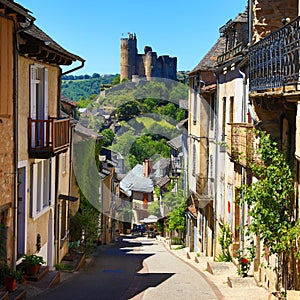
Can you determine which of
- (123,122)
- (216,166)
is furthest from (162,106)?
(216,166)

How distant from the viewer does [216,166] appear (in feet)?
77.9

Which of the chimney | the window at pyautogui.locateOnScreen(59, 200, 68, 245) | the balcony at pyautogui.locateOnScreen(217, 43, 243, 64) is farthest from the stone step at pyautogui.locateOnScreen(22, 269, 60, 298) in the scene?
the chimney

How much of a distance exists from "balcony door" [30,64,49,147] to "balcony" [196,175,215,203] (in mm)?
9756

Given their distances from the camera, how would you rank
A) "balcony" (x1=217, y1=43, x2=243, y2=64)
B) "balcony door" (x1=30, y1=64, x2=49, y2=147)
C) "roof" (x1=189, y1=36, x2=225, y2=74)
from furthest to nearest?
"roof" (x1=189, y1=36, x2=225, y2=74) < "balcony" (x1=217, y1=43, x2=243, y2=64) < "balcony door" (x1=30, y1=64, x2=49, y2=147)

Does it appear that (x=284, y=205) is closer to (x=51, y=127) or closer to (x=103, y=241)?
(x=51, y=127)

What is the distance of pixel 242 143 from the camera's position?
15.4 metres

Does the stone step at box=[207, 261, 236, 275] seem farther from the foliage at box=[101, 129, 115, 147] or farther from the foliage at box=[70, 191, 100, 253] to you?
the foliage at box=[101, 129, 115, 147]

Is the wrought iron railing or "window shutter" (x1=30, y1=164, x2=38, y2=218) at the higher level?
"window shutter" (x1=30, y1=164, x2=38, y2=218)

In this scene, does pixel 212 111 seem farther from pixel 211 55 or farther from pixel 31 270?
pixel 31 270

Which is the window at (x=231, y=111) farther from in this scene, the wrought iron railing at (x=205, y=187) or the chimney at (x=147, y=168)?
the chimney at (x=147, y=168)

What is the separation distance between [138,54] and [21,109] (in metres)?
117

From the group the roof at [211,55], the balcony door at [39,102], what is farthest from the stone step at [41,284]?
the roof at [211,55]

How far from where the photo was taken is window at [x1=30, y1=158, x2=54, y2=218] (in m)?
16.2

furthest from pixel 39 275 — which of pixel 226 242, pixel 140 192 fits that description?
pixel 140 192
